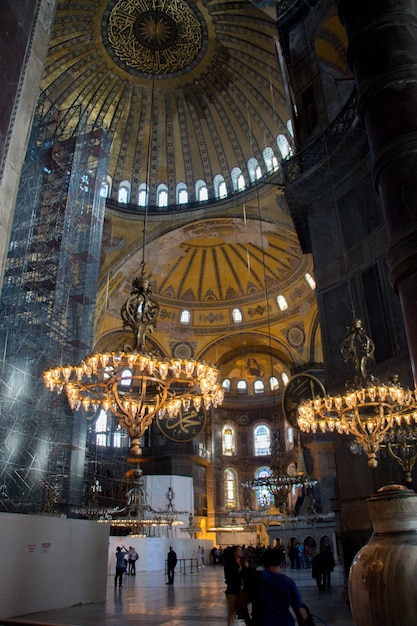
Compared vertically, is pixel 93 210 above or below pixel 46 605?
above

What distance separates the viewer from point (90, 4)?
1559cm

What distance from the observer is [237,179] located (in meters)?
18.5

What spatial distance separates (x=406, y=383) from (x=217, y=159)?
44.7ft

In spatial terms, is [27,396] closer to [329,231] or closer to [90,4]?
[329,231]

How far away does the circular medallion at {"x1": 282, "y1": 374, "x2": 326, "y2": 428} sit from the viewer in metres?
14.9

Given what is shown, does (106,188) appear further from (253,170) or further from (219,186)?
(253,170)

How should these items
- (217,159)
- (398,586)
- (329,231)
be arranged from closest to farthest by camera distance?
(398,586)
(329,231)
(217,159)

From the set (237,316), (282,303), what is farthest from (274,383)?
(282,303)

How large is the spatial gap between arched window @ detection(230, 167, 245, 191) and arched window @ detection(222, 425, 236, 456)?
38.6 feet

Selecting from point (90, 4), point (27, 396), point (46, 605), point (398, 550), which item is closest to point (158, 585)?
point (46, 605)

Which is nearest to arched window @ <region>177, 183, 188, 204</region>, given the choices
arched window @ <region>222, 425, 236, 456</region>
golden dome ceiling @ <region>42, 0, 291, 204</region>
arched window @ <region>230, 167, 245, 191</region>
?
golden dome ceiling @ <region>42, 0, 291, 204</region>

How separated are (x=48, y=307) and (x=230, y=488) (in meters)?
13.8

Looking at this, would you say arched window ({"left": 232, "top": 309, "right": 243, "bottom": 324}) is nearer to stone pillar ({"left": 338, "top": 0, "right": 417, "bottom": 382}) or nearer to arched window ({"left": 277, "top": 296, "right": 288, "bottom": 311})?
arched window ({"left": 277, "top": 296, "right": 288, "bottom": 311})

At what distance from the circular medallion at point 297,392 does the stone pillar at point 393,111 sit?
36.5ft
